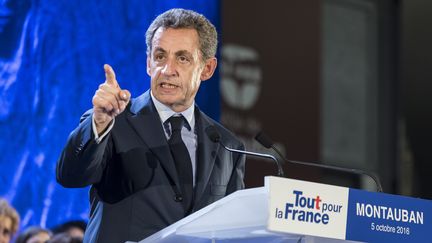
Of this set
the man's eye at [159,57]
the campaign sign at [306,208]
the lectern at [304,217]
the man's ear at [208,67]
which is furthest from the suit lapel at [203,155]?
the campaign sign at [306,208]

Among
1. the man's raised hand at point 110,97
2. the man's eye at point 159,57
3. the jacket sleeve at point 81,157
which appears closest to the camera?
the man's raised hand at point 110,97

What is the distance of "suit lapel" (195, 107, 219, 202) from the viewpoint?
3301mm

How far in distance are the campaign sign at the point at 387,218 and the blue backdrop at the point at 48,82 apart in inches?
92.9

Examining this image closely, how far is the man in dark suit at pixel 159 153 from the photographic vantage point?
120 inches

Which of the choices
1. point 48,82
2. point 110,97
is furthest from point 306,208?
point 48,82

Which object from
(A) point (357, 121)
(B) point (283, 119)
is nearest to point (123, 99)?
(B) point (283, 119)

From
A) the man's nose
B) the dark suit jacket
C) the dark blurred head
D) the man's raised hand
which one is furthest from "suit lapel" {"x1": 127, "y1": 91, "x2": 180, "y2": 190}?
the dark blurred head

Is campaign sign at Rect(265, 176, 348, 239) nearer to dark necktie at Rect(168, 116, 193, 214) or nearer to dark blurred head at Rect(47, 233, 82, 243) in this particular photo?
dark necktie at Rect(168, 116, 193, 214)

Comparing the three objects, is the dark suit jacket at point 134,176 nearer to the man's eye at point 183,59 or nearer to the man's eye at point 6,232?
the man's eye at point 183,59

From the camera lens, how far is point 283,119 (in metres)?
6.42

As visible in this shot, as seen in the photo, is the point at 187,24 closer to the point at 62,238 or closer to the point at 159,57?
the point at 159,57

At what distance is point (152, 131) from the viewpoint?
3.34 m

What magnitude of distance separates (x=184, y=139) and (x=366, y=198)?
3.03ft

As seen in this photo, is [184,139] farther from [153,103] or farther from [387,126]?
[387,126]
